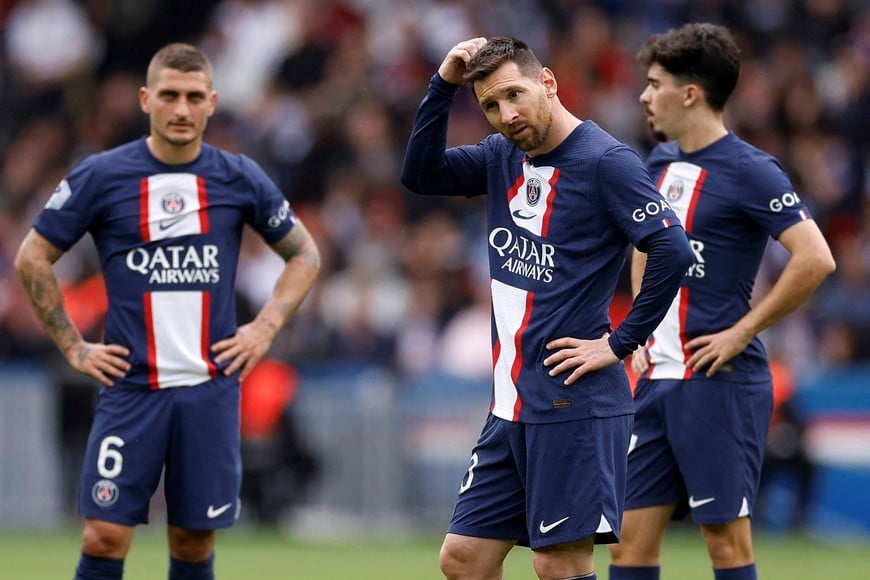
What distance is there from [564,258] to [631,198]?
1.12 ft

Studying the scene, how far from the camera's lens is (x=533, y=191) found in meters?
5.69

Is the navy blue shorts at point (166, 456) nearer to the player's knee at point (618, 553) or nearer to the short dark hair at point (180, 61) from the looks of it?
the short dark hair at point (180, 61)

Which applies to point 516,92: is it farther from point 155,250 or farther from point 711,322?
point 155,250

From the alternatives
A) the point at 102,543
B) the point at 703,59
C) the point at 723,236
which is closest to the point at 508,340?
the point at 723,236

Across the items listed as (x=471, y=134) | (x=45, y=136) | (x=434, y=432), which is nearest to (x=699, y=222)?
(x=434, y=432)

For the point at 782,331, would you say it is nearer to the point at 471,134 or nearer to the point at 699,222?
the point at 471,134

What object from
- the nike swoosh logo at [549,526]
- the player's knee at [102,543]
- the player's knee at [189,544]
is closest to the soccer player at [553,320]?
the nike swoosh logo at [549,526]

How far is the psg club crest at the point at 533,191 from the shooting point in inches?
223

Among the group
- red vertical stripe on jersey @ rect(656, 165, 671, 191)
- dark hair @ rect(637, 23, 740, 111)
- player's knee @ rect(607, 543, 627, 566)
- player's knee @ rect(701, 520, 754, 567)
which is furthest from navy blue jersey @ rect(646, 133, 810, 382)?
player's knee @ rect(607, 543, 627, 566)

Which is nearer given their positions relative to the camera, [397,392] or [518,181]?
[518,181]

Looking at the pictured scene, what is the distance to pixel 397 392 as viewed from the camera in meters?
12.2

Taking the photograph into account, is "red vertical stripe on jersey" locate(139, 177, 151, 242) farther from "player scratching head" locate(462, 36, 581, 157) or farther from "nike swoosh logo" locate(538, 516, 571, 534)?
"nike swoosh logo" locate(538, 516, 571, 534)

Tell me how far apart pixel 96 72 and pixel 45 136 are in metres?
1.12

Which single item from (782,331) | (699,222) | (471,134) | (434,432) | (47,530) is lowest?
(47,530)
